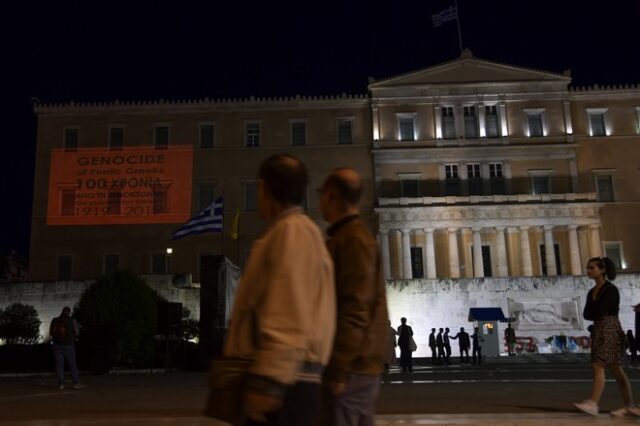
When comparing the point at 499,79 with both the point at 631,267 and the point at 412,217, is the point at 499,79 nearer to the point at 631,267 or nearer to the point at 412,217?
the point at 412,217

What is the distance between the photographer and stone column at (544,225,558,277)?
37906 millimetres

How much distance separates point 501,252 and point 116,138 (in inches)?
1001

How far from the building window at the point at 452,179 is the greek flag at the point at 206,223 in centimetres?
1768

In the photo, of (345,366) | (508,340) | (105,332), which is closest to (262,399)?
(345,366)

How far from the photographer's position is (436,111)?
1651 inches

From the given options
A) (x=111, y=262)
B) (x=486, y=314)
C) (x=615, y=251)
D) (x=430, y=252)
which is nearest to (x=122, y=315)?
(x=486, y=314)

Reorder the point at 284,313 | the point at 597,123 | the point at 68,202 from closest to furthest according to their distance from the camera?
the point at 284,313 < the point at 68,202 < the point at 597,123

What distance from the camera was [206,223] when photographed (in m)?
28.0

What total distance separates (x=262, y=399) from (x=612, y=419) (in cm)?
516

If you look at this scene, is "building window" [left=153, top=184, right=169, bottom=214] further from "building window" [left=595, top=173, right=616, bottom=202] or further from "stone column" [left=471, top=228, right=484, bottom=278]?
"building window" [left=595, top=173, right=616, bottom=202]

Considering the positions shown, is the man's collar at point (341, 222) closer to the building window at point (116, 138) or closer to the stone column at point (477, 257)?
the stone column at point (477, 257)

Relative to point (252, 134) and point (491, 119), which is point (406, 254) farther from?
point (252, 134)

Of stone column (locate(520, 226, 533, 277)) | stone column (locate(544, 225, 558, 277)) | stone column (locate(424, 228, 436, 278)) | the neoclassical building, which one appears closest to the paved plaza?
stone column (locate(424, 228, 436, 278))

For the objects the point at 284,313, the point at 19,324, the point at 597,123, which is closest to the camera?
the point at 284,313
